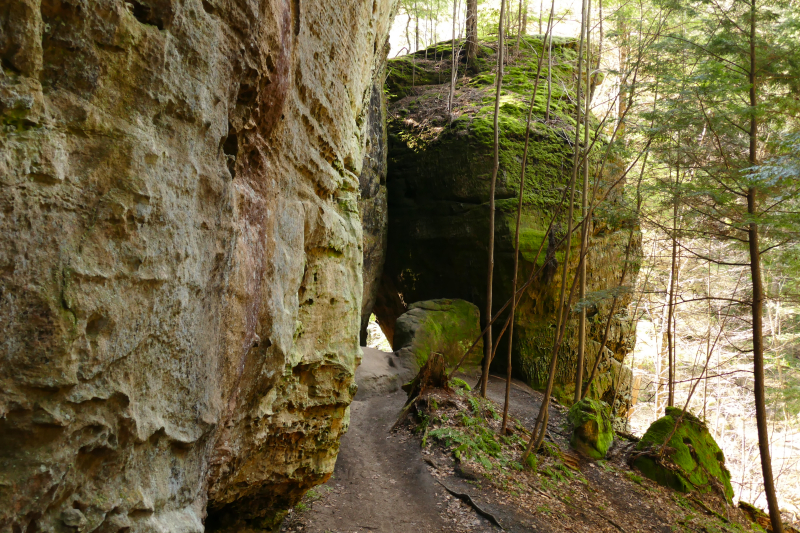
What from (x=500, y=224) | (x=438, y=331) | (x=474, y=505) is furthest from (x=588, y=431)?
(x=500, y=224)

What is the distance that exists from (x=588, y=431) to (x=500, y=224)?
6.05 m

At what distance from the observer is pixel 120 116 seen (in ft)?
7.18

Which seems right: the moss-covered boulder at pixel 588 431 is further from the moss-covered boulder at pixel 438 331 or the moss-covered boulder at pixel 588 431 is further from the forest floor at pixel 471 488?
the moss-covered boulder at pixel 438 331

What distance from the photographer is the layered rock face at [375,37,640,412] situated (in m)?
13.8

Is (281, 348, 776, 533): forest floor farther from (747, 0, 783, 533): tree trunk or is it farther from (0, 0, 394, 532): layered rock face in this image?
(0, 0, 394, 532): layered rock face

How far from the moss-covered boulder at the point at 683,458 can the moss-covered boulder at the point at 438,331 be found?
4663 millimetres

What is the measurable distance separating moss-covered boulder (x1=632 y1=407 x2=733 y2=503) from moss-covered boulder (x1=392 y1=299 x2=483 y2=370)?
15.3 feet

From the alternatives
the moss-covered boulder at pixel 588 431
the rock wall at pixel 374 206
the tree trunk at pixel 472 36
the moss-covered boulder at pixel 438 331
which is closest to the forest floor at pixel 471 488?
the moss-covered boulder at pixel 588 431

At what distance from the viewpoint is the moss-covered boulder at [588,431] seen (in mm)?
9586

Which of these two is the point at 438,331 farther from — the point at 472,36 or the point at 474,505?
the point at 472,36

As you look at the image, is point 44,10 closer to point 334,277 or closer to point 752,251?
point 334,277

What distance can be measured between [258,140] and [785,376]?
18948mm

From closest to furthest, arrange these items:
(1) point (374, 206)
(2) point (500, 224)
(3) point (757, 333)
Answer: (3) point (757, 333), (2) point (500, 224), (1) point (374, 206)

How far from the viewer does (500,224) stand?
540 inches
